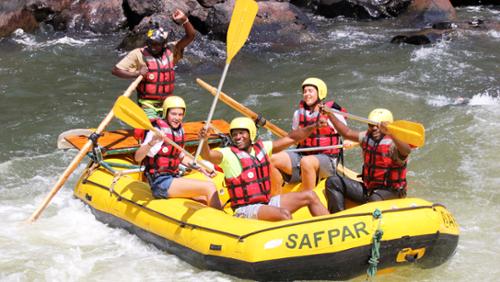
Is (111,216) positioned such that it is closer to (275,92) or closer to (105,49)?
(275,92)

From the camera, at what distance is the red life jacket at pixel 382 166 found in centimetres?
566

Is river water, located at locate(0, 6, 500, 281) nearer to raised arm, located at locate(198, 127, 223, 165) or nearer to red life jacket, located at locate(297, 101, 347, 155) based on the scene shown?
raised arm, located at locate(198, 127, 223, 165)

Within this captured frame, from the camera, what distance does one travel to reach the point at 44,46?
13.4 m

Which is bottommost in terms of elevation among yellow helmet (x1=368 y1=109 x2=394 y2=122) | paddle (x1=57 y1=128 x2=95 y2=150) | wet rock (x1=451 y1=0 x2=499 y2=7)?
wet rock (x1=451 y1=0 x2=499 y2=7)

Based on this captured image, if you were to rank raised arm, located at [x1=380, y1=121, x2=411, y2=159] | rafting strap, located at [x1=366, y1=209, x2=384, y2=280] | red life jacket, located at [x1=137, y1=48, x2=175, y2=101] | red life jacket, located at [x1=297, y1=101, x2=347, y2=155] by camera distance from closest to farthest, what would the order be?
rafting strap, located at [x1=366, y1=209, x2=384, y2=280], raised arm, located at [x1=380, y1=121, x2=411, y2=159], red life jacket, located at [x1=297, y1=101, x2=347, y2=155], red life jacket, located at [x1=137, y1=48, x2=175, y2=101]

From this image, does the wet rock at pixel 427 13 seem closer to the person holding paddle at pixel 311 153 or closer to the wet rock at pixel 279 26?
the wet rock at pixel 279 26

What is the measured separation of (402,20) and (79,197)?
945 centimetres

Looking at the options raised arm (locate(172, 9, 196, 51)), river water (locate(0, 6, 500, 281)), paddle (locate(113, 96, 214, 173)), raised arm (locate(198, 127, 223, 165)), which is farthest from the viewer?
raised arm (locate(172, 9, 196, 51))

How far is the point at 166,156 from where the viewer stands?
237 inches

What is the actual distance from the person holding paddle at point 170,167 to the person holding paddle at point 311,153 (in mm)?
614

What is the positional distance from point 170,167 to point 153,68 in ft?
4.30

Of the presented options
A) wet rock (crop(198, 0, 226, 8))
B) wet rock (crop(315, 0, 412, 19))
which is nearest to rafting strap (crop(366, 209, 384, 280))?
wet rock (crop(198, 0, 226, 8))

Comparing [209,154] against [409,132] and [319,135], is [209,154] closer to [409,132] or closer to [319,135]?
[319,135]

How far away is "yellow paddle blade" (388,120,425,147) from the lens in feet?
17.2
